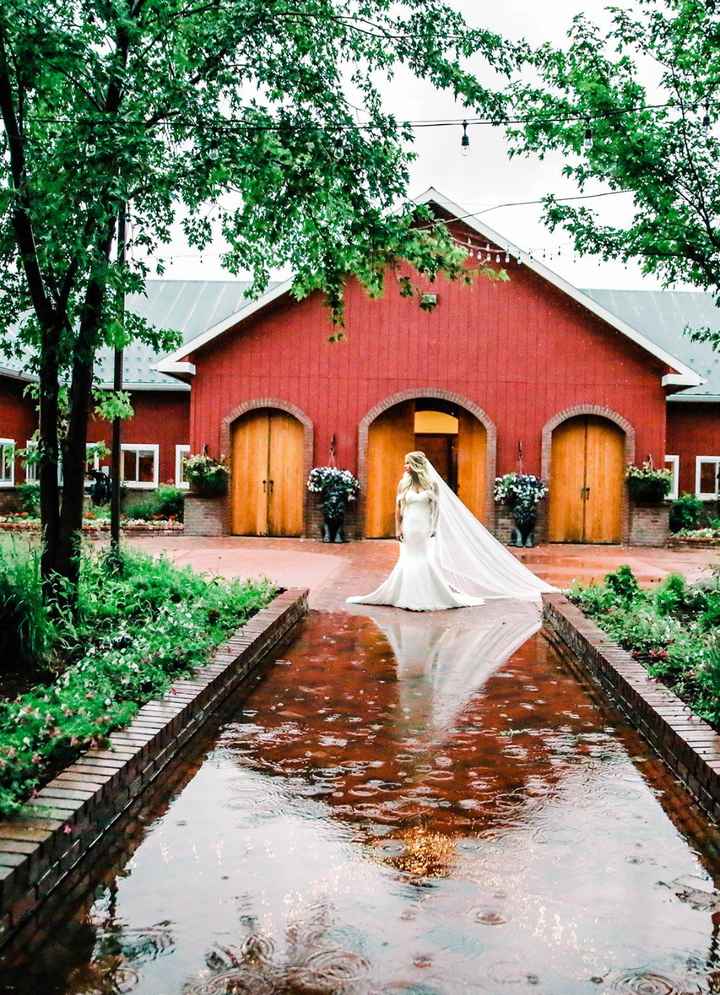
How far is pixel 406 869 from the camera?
387 cm

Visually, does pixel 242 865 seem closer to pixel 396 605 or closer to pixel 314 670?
pixel 314 670

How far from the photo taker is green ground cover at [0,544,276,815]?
4.59 m

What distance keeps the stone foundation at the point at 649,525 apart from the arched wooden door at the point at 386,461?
5.14 metres

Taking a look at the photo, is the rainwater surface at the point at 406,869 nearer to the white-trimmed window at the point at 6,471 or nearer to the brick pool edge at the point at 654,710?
the brick pool edge at the point at 654,710

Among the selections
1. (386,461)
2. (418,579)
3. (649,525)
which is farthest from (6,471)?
(418,579)

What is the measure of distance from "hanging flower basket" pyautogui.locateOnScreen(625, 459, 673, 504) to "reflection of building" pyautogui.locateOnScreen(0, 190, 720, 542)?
0.35 m

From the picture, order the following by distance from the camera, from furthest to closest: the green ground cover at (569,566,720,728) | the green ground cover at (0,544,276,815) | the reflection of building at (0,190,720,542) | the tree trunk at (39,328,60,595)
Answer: the reflection of building at (0,190,720,542) < the tree trunk at (39,328,60,595) < the green ground cover at (569,566,720,728) < the green ground cover at (0,544,276,815)

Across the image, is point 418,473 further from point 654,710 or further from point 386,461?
point 386,461

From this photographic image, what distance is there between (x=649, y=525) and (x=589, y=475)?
66.8 inches

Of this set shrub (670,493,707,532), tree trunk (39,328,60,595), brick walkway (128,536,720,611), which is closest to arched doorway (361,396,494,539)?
brick walkway (128,536,720,611)

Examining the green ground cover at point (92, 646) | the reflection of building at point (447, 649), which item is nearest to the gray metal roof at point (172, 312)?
the reflection of building at point (447, 649)

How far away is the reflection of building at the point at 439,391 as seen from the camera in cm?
2120

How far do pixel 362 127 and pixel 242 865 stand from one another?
6.26 metres

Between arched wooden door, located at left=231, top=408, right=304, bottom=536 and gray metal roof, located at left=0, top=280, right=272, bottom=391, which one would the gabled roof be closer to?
arched wooden door, located at left=231, top=408, right=304, bottom=536
